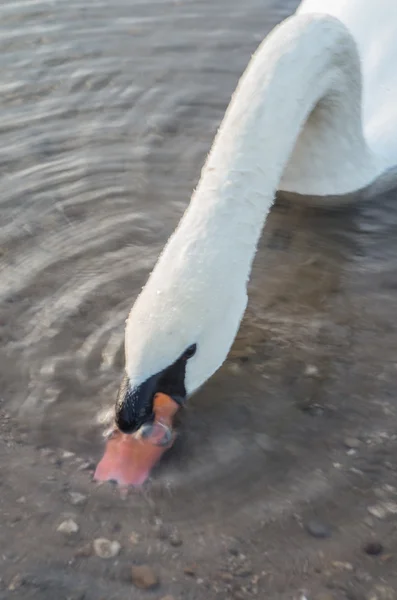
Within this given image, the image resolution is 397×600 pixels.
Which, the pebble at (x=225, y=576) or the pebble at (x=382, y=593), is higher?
the pebble at (x=225, y=576)

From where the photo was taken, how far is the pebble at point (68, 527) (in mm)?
3732

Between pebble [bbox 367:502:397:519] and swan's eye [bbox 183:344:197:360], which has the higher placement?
swan's eye [bbox 183:344:197:360]

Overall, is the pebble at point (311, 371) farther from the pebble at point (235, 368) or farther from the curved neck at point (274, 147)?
the curved neck at point (274, 147)

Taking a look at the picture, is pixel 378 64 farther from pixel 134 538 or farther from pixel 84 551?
pixel 84 551

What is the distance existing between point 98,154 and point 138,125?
0.56 m

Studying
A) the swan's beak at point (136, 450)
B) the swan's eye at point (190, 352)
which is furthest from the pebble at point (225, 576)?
the swan's eye at point (190, 352)

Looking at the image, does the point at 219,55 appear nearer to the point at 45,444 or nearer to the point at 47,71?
the point at 47,71

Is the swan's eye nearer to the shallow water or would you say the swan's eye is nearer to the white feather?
the white feather

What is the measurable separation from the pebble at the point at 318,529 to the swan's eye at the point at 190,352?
0.84 meters

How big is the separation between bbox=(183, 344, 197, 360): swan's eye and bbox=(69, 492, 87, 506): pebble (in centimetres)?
75

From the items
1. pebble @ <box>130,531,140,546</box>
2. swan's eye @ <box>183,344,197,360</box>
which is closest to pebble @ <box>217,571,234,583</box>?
pebble @ <box>130,531,140,546</box>

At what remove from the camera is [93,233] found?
18.3 ft

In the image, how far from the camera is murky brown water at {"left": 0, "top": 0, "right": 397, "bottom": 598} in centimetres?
402

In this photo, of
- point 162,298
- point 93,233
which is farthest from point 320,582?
point 93,233
